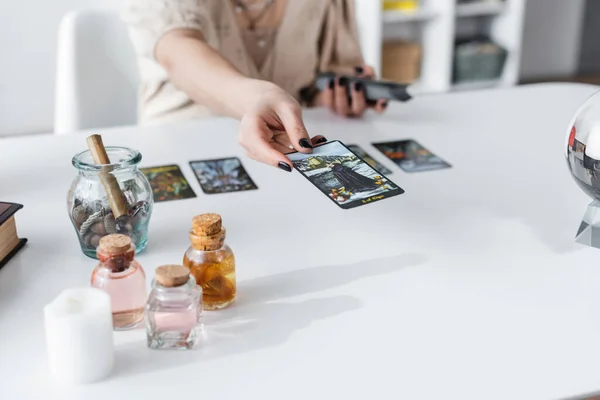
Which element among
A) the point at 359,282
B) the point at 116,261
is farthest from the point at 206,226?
the point at 359,282

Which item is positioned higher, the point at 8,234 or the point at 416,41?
the point at 8,234

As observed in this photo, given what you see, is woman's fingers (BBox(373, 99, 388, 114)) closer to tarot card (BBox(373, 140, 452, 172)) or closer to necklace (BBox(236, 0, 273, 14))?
tarot card (BBox(373, 140, 452, 172))

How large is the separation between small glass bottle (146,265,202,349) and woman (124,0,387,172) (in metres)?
0.43

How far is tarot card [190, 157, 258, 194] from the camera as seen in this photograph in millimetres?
1263

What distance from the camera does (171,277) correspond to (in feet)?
2.62

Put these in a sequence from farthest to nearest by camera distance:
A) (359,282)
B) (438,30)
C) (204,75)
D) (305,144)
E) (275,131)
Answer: (438,30), (204,75), (275,131), (305,144), (359,282)

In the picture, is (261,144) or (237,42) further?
(237,42)

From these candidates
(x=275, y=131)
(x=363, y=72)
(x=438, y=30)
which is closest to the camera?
(x=275, y=131)

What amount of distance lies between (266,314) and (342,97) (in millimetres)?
798

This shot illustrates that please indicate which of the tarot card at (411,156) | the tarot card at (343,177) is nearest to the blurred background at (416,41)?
the tarot card at (411,156)

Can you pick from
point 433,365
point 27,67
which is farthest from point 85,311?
point 27,67

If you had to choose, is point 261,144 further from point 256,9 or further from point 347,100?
point 256,9

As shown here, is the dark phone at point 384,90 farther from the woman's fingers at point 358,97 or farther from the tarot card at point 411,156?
the tarot card at point 411,156

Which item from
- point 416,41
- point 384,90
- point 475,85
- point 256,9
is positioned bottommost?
point 475,85
